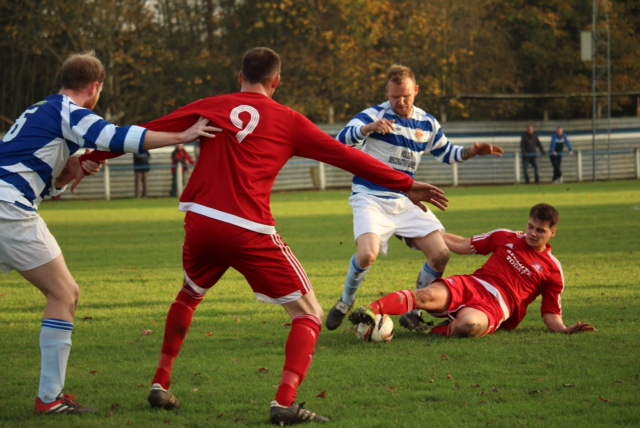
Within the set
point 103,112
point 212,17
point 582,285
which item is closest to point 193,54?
point 212,17

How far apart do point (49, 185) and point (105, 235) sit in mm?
13731

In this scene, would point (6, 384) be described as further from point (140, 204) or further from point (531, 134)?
point (531, 134)

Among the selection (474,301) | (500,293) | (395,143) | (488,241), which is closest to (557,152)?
(395,143)

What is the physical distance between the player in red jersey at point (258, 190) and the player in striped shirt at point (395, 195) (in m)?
2.92

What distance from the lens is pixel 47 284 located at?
586cm

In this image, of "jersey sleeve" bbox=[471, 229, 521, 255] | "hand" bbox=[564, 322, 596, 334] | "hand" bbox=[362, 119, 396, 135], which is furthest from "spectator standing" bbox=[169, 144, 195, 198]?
"hand" bbox=[564, 322, 596, 334]

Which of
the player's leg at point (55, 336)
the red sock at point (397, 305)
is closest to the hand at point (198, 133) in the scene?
the player's leg at point (55, 336)

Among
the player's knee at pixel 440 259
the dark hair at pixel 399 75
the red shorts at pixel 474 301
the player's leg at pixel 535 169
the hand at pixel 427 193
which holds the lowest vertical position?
the player's leg at pixel 535 169

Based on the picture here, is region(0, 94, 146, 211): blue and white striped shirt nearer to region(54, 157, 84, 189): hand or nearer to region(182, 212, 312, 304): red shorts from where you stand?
region(54, 157, 84, 189): hand

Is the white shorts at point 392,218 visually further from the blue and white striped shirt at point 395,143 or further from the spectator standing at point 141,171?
the spectator standing at point 141,171

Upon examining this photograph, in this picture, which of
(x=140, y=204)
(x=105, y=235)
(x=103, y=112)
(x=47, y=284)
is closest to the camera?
(x=47, y=284)

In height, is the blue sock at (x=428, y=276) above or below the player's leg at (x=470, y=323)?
above

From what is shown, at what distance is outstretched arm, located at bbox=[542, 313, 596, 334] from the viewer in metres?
7.90

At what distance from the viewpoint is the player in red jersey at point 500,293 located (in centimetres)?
788
